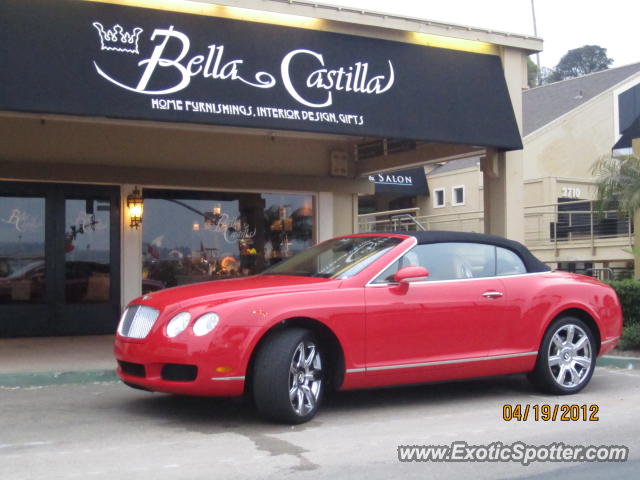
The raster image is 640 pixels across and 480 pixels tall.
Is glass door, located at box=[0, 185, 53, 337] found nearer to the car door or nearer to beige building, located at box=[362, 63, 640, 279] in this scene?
the car door

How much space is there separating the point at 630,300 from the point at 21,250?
8.82m

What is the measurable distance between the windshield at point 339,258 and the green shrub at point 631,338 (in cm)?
506

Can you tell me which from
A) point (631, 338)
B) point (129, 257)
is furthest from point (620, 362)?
point (129, 257)

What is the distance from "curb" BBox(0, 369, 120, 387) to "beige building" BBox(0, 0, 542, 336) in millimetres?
2802

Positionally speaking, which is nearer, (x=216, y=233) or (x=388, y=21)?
(x=388, y=21)

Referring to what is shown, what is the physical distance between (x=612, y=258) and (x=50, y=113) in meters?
15.5

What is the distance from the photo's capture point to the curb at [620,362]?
1046 centimetres

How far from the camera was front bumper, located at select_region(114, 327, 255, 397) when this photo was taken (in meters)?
6.46

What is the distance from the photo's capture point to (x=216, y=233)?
13484 mm

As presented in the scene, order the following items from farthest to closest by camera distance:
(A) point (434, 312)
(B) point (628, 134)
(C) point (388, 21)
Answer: (B) point (628, 134)
(C) point (388, 21)
(A) point (434, 312)

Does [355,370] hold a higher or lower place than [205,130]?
lower

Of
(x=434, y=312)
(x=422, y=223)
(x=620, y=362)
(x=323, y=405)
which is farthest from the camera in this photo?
(x=422, y=223)

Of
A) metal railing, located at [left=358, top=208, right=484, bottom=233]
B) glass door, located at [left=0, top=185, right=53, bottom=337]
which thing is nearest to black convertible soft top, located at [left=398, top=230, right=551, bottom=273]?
glass door, located at [left=0, top=185, right=53, bottom=337]

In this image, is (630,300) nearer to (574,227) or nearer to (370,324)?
(370,324)
